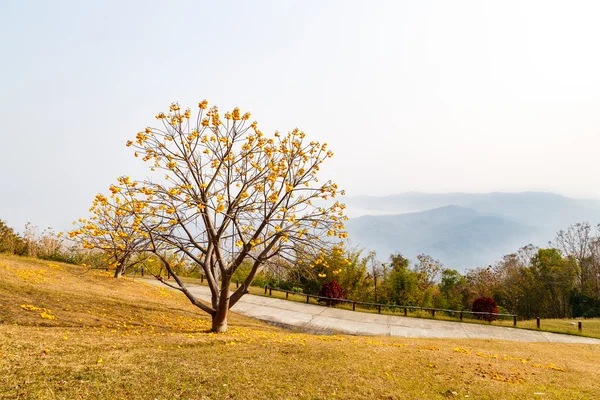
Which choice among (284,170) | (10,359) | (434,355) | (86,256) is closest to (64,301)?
(10,359)

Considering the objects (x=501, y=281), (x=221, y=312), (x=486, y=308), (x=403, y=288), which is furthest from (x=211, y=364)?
(x=501, y=281)

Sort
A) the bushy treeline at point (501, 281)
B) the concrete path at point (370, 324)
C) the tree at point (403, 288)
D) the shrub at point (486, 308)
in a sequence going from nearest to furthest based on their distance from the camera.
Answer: the concrete path at point (370, 324) < the shrub at point (486, 308) < the tree at point (403, 288) < the bushy treeline at point (501, 281)

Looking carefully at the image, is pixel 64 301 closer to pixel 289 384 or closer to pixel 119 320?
pixel 119 320

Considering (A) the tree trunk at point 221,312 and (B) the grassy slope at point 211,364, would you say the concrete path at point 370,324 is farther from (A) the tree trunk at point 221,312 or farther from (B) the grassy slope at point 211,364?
(A) the tree trunk at point 221,312

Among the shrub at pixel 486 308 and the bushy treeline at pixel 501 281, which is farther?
the bushy treeline at pixel 501 281

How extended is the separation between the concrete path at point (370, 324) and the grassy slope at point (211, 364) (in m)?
3.64

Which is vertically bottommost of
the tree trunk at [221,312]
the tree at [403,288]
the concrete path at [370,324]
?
the concrete path at [370,324]

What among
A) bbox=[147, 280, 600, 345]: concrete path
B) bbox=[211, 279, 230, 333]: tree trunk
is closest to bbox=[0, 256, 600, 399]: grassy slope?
bbox=[211, 279, 230, 333]: tree trunk

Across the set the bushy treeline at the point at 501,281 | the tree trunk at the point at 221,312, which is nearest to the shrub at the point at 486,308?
the bushy treeline at the point at 501,281

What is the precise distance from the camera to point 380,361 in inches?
334

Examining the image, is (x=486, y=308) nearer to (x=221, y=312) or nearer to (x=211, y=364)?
(x=221, y=312)

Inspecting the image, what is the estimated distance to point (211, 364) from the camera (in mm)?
7016

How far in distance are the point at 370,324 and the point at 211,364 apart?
11.5 metres

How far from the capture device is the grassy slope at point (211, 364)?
5.67 meters
